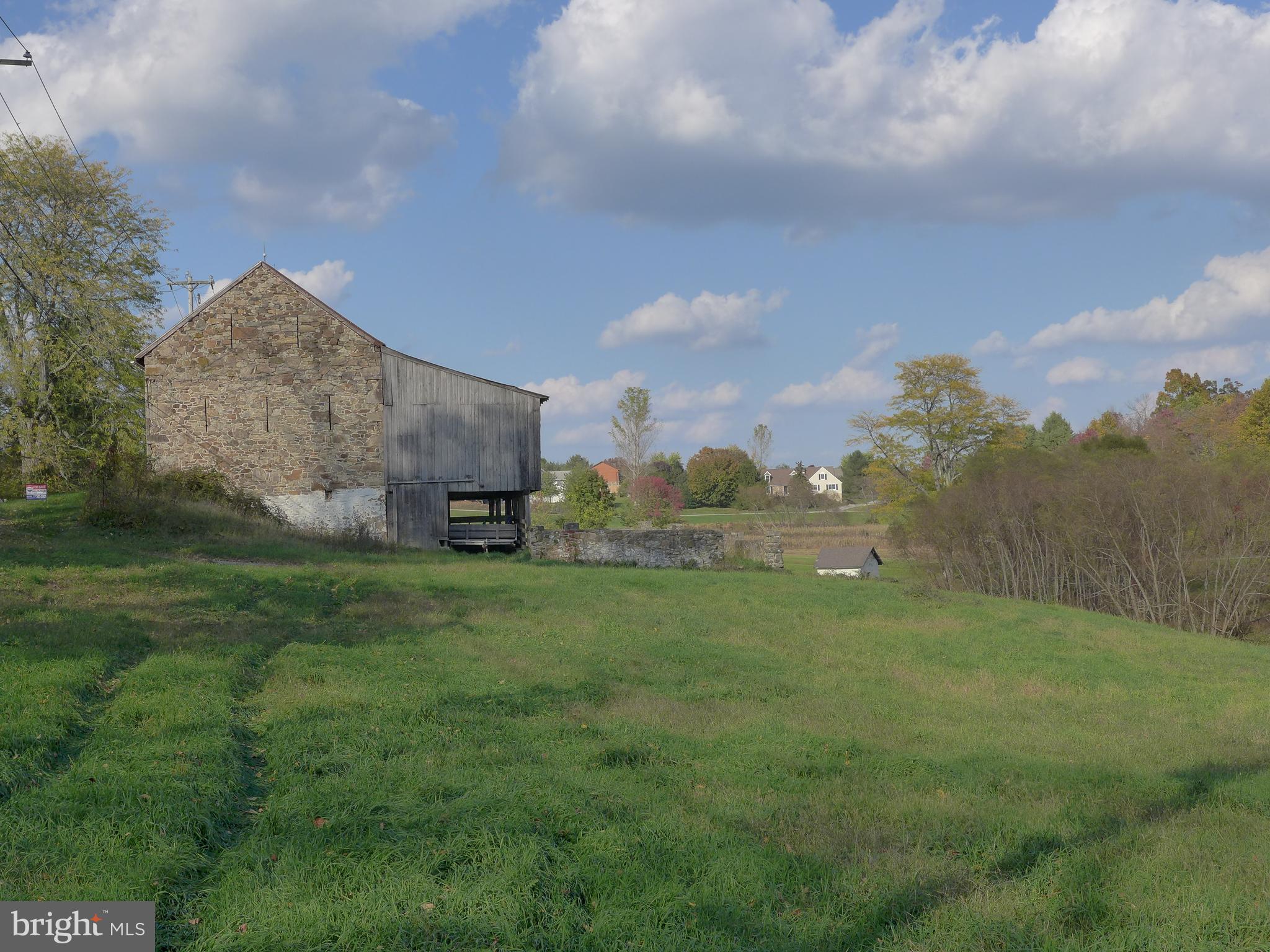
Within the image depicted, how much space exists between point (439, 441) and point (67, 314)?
16.1 metres

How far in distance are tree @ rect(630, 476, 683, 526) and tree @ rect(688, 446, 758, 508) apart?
95.7 feet

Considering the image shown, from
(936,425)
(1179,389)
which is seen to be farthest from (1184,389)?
(936,425)

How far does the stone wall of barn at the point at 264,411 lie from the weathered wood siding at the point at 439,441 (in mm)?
806

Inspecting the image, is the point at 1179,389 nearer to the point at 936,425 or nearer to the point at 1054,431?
the point at 1054,431

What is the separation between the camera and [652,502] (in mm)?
63656

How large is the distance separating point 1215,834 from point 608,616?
35.5 ft

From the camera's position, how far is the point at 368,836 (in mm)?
5742

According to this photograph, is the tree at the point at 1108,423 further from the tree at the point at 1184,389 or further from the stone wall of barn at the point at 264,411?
the stone wall of barn at the point at 264,411

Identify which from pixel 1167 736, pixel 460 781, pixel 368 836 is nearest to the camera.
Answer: pixel 368 836

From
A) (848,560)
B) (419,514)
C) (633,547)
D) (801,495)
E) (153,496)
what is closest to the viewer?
(153,496)

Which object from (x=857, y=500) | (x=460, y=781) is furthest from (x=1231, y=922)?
(x=857, y=500)

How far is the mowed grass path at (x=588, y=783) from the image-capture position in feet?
17.0

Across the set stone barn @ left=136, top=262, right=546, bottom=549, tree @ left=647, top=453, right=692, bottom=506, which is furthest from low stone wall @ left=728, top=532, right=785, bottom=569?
tree @ left=647, top=453, right=692, bottom=506

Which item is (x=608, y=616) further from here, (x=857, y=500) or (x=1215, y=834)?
(x=857, y=500)
